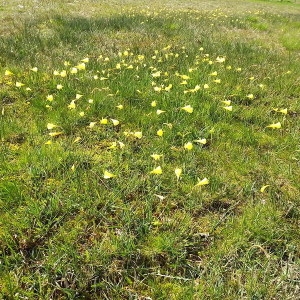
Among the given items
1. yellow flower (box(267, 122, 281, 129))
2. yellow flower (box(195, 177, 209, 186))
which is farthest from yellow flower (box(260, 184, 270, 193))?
yellow flower (box(267, 122, 281, 129))

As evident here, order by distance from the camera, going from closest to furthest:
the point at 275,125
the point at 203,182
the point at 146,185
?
1. the point at 203,182
2. the point at 146,185
3. the point at 275,125

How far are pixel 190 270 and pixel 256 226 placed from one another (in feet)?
2.75

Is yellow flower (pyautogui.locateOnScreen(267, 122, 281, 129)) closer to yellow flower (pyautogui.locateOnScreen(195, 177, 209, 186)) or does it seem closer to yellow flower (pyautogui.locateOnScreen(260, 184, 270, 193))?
yellow flower (pyautogui.locateOnScreen(260, 184, 270, 193))

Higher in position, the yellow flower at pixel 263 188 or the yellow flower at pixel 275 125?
the yellow flower at pixel 275 125

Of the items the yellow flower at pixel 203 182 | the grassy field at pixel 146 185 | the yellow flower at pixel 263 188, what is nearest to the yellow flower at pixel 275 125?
the grassy field at pixel 146 185

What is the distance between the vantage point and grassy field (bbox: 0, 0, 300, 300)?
273 cm

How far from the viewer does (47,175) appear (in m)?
3.70

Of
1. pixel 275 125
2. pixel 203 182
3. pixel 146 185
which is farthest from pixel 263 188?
pixel 275 125

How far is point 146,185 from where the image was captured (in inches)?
148

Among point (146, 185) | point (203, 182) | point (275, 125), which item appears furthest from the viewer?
point (275, 125)

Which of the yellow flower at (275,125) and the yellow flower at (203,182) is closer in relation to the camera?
the yellow flower at (203,182)

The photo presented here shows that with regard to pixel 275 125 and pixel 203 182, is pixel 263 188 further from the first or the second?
pixel 275 125

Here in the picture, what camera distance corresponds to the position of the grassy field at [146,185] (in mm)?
2730

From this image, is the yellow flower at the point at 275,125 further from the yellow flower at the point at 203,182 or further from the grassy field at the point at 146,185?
the yellow flower at the point at 203,182
